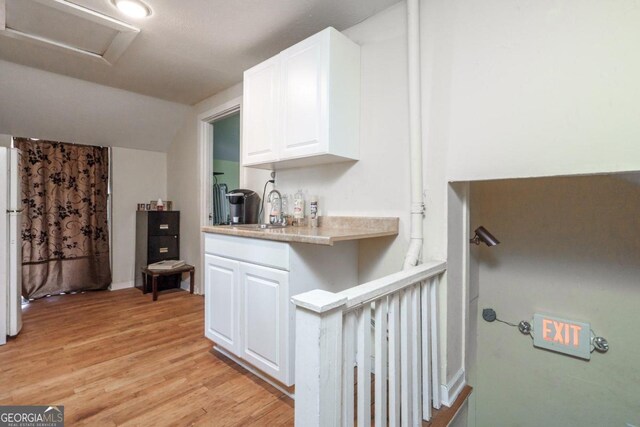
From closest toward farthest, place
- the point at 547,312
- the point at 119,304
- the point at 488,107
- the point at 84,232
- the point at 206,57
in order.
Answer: the point at 488,107, the point at 547,312, the point at 206,57, the point at 119,304, the point at 84,232

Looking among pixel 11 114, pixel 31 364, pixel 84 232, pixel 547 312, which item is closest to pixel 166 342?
pixel 31 364

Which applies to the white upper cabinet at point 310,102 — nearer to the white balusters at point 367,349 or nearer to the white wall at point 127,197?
the white balusters at point 367,349

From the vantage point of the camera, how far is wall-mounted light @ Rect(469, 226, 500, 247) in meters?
1.62

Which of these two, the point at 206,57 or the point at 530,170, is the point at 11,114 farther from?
the point at 530,170

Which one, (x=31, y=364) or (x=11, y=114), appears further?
(x=11, y=114)

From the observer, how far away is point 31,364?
74.5 inches

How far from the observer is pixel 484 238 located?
1645 mm

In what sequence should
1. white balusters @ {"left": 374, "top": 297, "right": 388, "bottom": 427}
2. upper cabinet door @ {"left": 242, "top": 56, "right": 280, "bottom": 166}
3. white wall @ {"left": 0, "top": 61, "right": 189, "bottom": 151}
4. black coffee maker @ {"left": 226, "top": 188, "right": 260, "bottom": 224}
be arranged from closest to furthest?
white balusters @ {"left": 374, "top": 297, "right": 388, "bottom": 427} < upper cabinet door @ {"left": 242, "top": 56, "right": 280, "bottom": 166} < black coffee maker @ {"left": 226, "top": 188, "right": 260, "bottom": 224} < white wall @ {"left": 0, "top": 61, "right": 189, "bottom": 151}

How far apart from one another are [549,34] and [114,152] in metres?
4.24

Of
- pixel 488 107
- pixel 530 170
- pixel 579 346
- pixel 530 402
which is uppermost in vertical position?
pixel 488 107

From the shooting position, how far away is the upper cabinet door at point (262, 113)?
6.66 feet

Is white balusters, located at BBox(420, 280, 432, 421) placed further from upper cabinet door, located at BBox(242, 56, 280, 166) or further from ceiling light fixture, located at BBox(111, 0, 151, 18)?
ceiling light fixture, located at BBox(111, 0, 151, 18)

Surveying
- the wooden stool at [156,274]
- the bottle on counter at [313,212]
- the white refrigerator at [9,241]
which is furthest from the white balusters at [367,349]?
the wooden stool at [156,274]

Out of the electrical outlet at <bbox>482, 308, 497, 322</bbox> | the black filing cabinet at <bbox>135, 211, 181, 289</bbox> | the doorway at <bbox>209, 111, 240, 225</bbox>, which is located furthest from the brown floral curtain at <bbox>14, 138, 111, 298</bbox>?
the electrical outlet at <bbox>482, 308, 497, 322</bbox>
